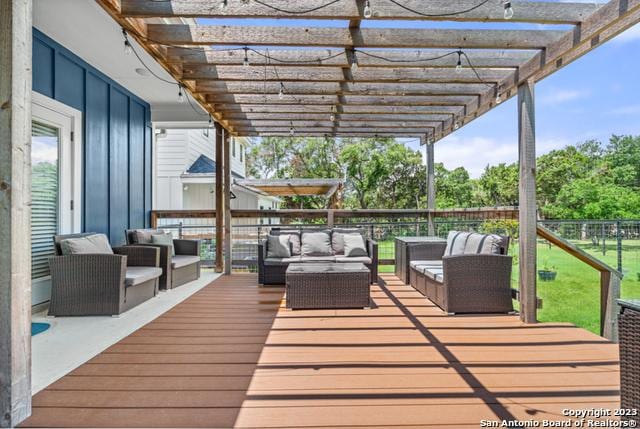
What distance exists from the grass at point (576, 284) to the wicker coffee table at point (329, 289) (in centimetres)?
213

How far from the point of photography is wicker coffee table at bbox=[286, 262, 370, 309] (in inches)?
171

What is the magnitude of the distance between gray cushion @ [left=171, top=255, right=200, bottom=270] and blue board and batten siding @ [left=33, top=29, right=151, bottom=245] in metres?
1.04

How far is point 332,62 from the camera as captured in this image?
407 centimetres

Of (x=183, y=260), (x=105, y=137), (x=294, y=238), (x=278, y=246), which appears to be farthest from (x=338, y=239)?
(x=105, y=137)

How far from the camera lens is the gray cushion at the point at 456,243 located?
4.70 meters

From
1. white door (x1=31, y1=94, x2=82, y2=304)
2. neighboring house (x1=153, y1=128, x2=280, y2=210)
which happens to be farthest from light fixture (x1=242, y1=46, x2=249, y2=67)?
neighboring house (x1=153, y1=128, x2=280, y2=210)

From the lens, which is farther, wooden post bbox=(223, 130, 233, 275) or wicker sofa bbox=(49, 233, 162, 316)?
wooden post bbox=(223, 130, 233, 275)

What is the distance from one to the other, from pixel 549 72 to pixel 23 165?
167 inches

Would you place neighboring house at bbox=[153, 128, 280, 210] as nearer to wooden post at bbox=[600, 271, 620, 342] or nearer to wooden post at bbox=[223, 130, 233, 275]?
wooden post at bbox=[223, 130, 233, 275]

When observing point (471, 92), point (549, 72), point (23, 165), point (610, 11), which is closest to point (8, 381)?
point (23, 165)

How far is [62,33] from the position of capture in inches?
173

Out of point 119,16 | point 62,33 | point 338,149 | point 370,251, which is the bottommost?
point 370,251

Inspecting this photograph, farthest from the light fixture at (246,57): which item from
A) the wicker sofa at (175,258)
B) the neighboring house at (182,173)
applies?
the neighboring house at (182,173)

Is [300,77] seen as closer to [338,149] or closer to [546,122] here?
[338,149]
